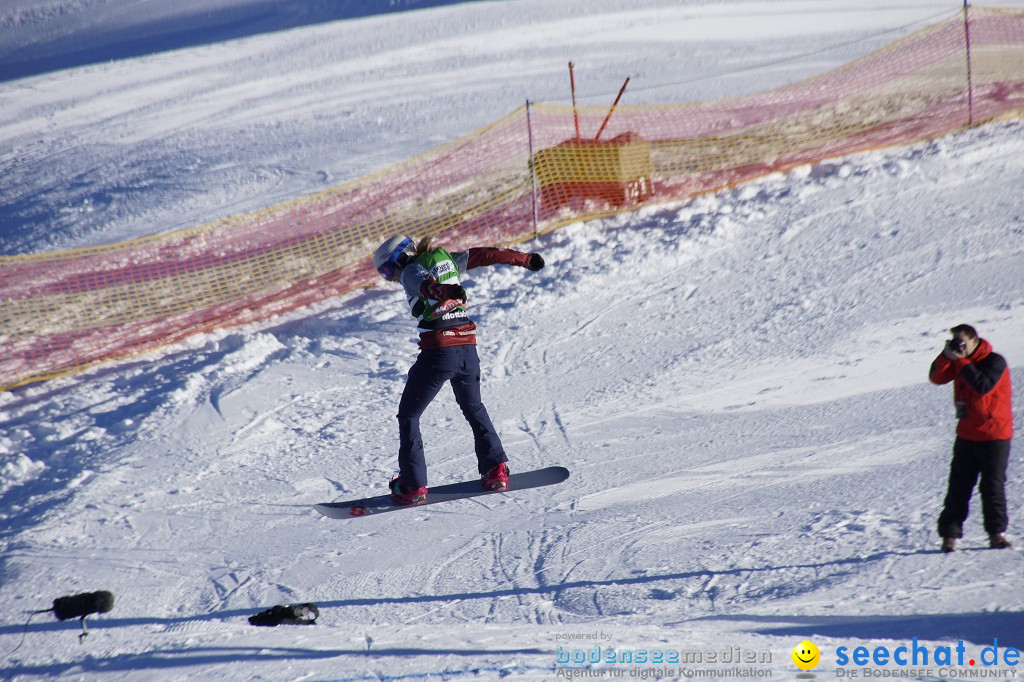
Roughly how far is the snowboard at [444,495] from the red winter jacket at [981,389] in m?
2.80

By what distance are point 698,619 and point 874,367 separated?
3.83 m

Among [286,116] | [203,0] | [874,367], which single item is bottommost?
[874,367]

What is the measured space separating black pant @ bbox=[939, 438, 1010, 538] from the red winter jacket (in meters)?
0.08

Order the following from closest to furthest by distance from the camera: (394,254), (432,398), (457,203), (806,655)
A: (806,655) → (394,254) → (432,398) → (457,203)

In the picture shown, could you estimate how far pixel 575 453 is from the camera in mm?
7055

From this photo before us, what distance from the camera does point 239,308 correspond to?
10.3 meters

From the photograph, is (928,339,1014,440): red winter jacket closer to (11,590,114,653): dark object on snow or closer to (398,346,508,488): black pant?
(398,346,508,488): black pant

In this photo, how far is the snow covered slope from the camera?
4.71 metres

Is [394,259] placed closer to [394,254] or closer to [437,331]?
[394,254]

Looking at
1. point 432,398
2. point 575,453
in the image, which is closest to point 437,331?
point 432,398

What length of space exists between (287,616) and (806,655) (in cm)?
279

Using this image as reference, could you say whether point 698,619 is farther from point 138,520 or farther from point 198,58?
point 198,58

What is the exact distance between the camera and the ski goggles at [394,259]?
19.0ft

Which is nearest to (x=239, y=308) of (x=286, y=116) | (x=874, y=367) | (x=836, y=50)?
(x=874, y=367)
